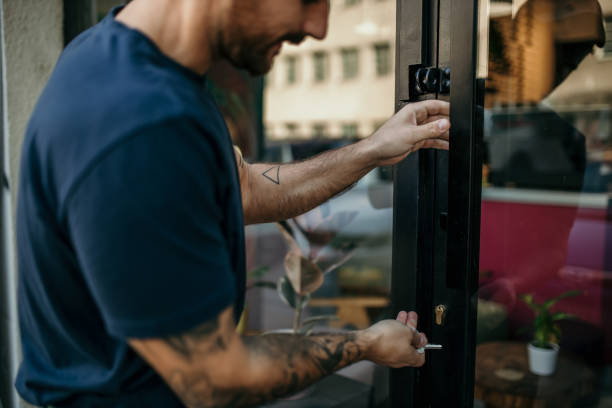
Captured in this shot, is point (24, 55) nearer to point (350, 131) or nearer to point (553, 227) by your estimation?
point (553, 227)

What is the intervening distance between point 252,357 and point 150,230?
0.33 metres

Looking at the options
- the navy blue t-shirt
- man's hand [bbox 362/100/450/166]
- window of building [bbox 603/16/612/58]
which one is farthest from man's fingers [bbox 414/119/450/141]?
window of building [bbox 603/16/612/58]

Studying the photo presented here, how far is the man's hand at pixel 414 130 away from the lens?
131 cm

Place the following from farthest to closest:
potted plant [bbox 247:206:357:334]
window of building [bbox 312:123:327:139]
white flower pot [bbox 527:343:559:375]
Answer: window of building [bbox 312:123:327:139] < white flower pot [bbox 527:343:559:375] < potted plant [bbox 247:206:357:334]

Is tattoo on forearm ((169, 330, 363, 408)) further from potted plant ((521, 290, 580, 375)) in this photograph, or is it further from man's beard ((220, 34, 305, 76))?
potted plant ((521, 290, 580, 375))

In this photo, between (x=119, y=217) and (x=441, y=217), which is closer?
(x=119, y=217)

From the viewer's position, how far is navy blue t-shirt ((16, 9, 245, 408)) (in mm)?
793

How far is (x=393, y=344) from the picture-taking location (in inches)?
43.5

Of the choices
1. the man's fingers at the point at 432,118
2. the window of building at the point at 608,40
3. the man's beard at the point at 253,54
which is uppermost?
the window of building at the point at 608,40

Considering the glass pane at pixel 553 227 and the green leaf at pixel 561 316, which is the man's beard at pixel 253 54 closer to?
the glass pane at pixel 553 227

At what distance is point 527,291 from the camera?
253 centimetres

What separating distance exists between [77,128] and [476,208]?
976mm

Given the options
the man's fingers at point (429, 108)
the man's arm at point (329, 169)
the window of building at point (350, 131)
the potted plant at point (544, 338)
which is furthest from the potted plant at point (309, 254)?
the window of building at point (350, 131)

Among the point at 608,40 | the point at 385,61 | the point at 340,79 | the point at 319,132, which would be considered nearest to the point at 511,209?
the point at 385,61
